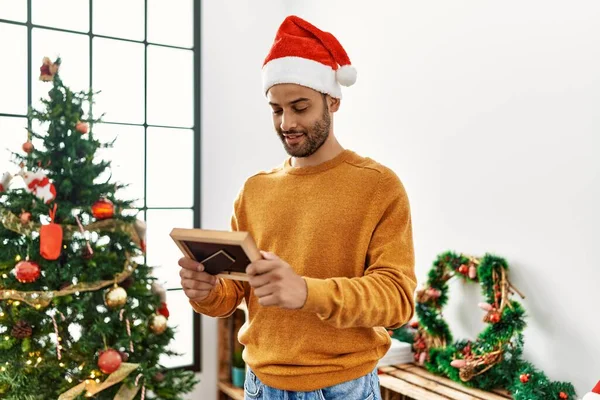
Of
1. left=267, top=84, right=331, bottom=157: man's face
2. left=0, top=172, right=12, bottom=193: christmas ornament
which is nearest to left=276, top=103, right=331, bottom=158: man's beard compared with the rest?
left=267, top=84, right=331, bottom=157: man's face

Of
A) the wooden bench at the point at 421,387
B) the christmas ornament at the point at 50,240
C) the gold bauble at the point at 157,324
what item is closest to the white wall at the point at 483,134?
the wooden bench at the point at 421,387

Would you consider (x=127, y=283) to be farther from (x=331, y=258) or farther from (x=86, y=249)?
(x=331, y=258)

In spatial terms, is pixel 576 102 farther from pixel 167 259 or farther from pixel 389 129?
pixel 167 259

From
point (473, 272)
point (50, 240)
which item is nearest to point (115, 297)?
point (50, 240)

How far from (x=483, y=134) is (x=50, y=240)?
5.27 ft

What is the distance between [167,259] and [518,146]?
Result: 6.21 feet

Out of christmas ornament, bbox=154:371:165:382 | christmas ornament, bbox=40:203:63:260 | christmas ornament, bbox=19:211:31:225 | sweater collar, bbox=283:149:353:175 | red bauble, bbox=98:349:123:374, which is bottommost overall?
christmas ornament, bbox=154:371:165:382

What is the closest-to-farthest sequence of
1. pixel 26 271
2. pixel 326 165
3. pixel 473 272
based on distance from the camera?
pixel 326 165, pixel 26 271, pixel 473 272

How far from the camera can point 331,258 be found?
3.92 feet

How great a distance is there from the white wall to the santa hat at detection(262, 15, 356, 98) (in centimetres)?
97

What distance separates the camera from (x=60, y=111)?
1.74m

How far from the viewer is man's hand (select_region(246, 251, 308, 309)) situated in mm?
949

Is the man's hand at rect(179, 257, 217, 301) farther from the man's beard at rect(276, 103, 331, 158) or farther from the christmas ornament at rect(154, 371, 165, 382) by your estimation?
the christmas ornament at rect(154, 371, 165, 382)

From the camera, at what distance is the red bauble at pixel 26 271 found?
162 centimetres
